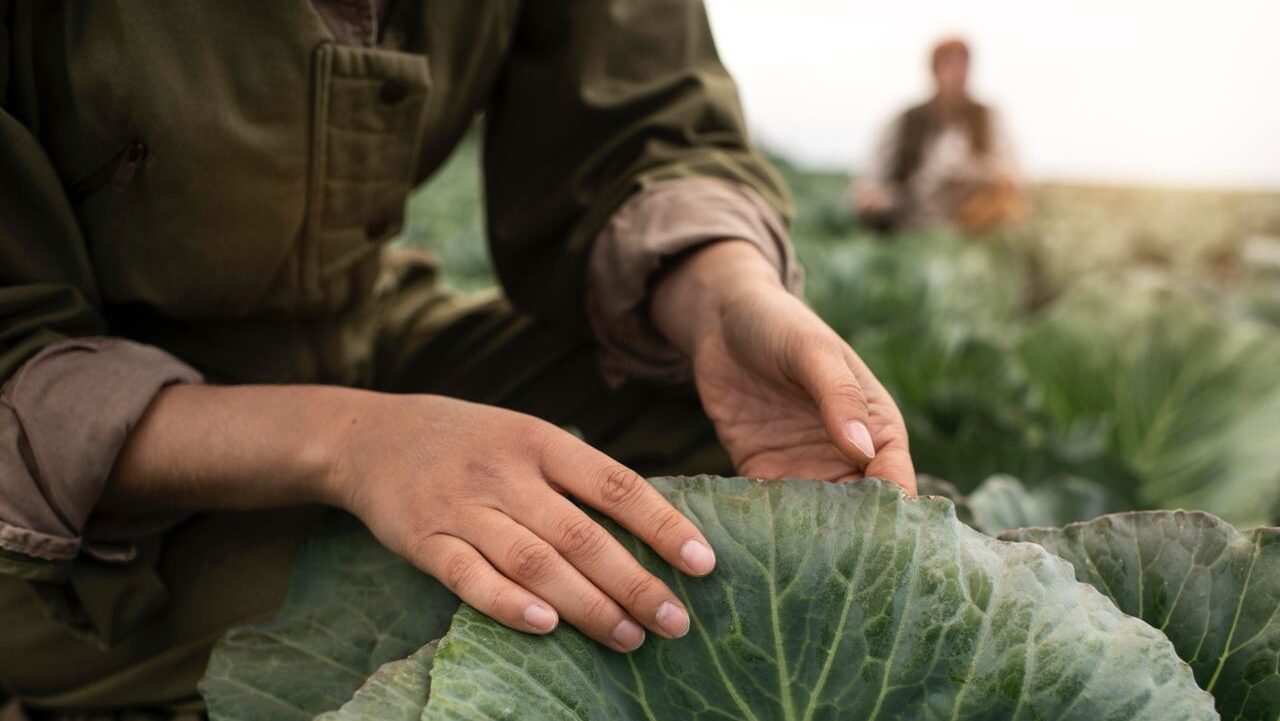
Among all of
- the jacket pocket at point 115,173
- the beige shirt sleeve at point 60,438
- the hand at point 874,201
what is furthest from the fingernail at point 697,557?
the hand at point 874,201

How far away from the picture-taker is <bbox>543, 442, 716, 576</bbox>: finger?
2.55 ft

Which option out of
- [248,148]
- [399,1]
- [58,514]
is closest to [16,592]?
[58,514]

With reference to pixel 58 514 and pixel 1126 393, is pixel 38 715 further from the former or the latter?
pixel 1126 393

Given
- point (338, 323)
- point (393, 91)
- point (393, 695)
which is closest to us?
point (393, 695)

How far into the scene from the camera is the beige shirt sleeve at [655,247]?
128cm

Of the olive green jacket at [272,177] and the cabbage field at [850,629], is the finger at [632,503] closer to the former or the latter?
→ the cabbage field at [850,629]

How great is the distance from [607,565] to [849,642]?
18 cm

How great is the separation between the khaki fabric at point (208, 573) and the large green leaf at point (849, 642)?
491 millimetres

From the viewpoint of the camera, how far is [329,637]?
0.96 metres

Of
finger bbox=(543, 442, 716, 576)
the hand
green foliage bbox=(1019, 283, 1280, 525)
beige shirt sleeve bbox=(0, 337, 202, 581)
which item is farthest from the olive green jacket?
the hand

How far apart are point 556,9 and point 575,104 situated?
12 centimetres

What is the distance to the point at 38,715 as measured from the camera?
1.26 meters

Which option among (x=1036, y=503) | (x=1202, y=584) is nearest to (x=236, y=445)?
(x=1202, y=584)

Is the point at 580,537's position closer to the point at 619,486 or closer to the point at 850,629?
the point at 619,486
